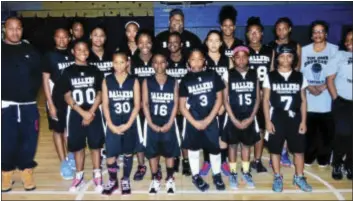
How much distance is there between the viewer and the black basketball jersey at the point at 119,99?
3.82 m

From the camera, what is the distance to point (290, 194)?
3898 mm

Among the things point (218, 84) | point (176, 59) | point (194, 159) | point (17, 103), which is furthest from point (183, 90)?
point (17, 103)

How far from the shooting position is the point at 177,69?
4176 mm

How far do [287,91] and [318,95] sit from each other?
2.51 feet

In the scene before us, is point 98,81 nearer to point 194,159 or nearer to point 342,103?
point 194,159

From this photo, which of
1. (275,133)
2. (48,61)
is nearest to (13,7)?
(48,61)

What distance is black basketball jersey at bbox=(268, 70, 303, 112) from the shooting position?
3812mm

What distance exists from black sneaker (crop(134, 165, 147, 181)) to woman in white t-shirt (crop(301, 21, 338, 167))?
205 centimetres

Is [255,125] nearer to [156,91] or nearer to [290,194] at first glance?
[290,194]

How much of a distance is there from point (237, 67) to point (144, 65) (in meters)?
1.01

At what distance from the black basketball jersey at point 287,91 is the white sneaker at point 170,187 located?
1.35m

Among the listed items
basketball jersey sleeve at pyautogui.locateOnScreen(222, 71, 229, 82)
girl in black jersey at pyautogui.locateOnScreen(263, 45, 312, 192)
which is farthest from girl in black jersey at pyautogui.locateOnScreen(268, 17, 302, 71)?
basketball jersey sleeve at pyautogui.locateOnScreen(222, 71, 229, 82)

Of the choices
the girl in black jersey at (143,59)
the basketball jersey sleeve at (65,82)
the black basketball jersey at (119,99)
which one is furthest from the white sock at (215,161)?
the basketball jersey sleeve at (65,82)

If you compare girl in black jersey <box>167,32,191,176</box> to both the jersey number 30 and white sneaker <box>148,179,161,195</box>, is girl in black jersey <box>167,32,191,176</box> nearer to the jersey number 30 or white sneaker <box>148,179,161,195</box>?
the jersey number 30
